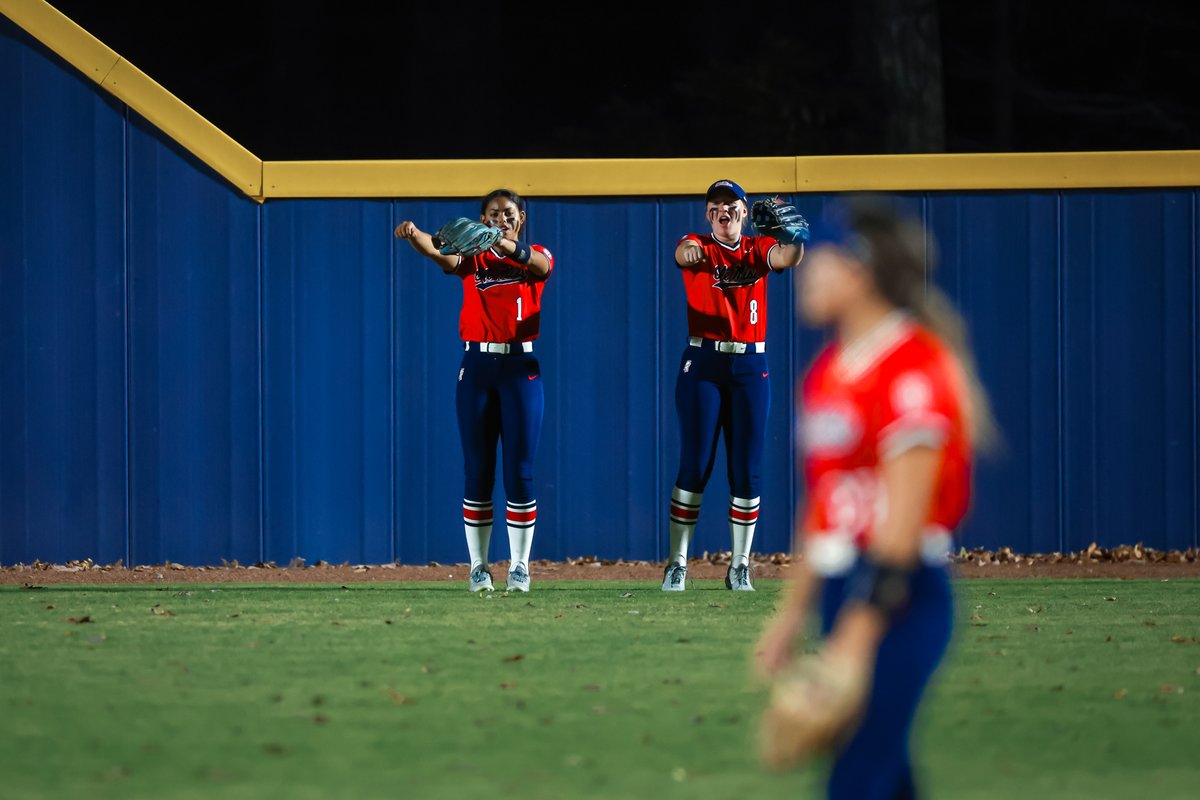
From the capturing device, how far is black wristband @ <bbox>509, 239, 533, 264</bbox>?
986 centimetres

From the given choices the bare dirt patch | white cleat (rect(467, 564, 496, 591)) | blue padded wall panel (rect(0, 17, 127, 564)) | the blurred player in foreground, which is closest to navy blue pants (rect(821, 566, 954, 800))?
the blurred player in foreground

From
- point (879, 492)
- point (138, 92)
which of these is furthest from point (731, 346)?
point (879, 492)

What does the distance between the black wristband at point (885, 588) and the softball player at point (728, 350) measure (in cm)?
659

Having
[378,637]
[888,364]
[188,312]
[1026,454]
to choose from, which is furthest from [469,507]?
[888,364]

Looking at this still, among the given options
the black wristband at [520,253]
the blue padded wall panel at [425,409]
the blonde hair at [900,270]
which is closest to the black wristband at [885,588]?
the blonde hair at [900,270]

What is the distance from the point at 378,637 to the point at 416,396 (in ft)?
15.0

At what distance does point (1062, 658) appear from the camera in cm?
762

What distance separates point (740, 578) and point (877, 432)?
702 cm

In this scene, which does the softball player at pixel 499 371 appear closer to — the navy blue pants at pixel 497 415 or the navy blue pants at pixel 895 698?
the navy blue pants at pixel 497 415

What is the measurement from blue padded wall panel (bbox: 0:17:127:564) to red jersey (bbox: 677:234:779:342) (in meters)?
4.59

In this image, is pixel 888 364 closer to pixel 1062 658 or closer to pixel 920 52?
pixel 1062 658

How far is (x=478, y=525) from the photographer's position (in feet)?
33.7

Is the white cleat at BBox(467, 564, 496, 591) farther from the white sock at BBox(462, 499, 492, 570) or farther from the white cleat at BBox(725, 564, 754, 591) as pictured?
the white cleat at BBox(725, 564, 754, 591)

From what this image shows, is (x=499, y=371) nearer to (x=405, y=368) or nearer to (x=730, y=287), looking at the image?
(x=730, y=287)
